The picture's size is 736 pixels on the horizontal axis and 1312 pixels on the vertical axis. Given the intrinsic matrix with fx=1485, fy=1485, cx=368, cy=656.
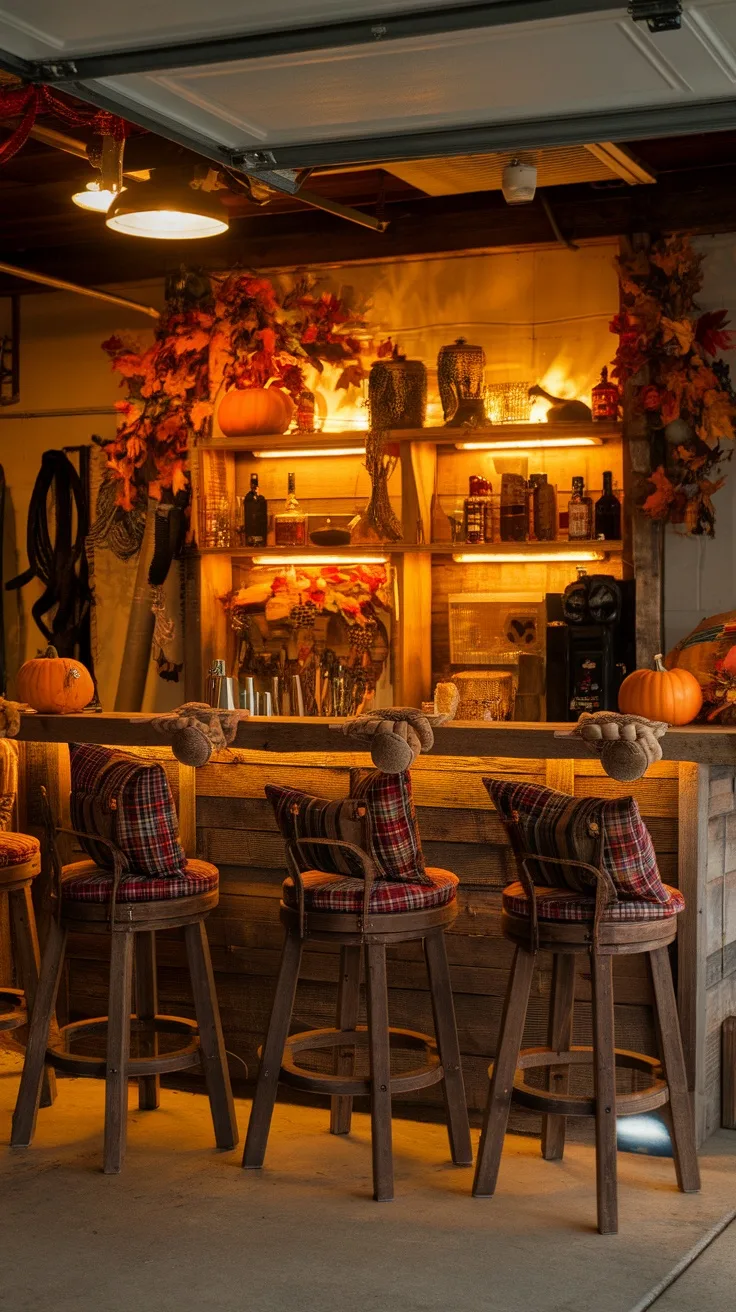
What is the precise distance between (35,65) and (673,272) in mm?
3894

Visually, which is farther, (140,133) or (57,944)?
(140,133)

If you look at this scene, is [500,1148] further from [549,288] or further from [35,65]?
[549,288]

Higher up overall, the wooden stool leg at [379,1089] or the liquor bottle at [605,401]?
the liquor bottle at [605,401]

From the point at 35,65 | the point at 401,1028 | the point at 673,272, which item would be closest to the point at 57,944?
the point at 401,1028

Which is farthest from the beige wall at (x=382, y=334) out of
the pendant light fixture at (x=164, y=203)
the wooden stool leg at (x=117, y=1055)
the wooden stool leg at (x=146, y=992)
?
the wooden stool leg at (x=117, y=1055)

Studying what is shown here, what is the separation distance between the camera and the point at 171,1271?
3508mm

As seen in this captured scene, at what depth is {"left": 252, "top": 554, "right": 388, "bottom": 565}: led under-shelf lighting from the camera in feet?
21.7

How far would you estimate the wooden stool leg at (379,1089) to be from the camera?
3.92m

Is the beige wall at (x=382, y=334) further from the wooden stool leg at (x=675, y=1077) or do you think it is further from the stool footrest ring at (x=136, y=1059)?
Result: the wooden stool leg at (x=675, y=1077)

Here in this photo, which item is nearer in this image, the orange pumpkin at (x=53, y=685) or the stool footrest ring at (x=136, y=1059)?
the stool footrest ring at (x=136, y=1059)

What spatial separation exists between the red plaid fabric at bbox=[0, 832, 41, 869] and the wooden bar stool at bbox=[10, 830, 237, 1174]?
26 centimetres

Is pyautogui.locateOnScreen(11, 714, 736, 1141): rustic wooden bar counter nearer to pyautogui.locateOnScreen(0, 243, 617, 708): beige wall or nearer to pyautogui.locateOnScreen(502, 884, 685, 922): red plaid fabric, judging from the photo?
pyautogui.locateOnScreen(502, 884, 685, 922): red plaid fabric

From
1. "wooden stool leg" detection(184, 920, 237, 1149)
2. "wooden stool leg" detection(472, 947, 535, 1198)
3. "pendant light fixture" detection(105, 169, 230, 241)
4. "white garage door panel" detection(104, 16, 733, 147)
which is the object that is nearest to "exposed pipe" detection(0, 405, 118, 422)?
"pendant light fixture" detection(105, 169, 230, 241)

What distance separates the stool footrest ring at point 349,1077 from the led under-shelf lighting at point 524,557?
231 centimetres
